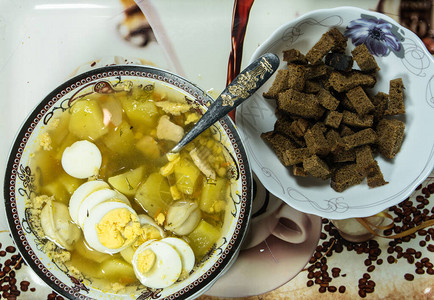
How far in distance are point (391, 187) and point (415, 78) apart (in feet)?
1.34

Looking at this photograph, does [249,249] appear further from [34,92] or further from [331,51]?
[34,92]

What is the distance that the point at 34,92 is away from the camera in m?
1.56

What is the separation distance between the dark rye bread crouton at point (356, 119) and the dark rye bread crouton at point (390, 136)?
47 mm

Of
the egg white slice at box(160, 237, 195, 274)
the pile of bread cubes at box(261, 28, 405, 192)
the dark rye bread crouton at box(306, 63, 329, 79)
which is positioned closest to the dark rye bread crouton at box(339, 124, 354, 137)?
the pile of bread cubes at box(261, 28, 405, 192)

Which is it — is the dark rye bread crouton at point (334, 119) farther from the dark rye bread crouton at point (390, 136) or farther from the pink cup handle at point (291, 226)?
the pink cup handle at point (291, 226)

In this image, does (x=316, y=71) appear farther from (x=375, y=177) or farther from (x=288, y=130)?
(x=375, y=177)

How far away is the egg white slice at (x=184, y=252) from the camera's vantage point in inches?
53.6

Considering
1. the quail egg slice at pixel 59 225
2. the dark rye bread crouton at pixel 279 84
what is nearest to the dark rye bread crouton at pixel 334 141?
the dark rye bread crouton at pixel 279 84

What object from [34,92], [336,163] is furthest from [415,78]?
[34,92]

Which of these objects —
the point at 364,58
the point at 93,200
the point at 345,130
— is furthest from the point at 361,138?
the point at 93,200

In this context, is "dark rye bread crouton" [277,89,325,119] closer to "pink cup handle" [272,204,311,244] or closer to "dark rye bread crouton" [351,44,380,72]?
"dark rye bread crouton" [351,44,380,72]

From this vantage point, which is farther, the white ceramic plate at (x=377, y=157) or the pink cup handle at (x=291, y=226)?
the pink cup handle at (x=291, y=226)

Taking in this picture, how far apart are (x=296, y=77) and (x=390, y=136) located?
0.39 meters

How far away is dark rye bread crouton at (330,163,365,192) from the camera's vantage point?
1.35m
